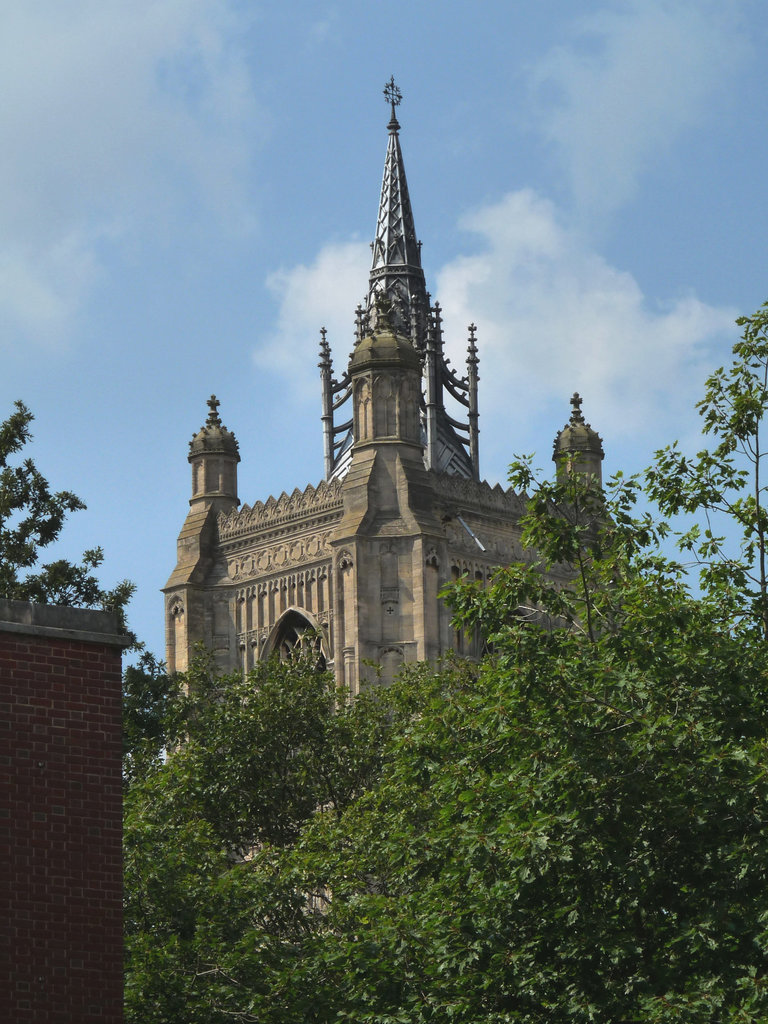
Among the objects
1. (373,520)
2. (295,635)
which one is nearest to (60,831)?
(373,520)

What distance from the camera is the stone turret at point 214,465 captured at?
78438 millimetres

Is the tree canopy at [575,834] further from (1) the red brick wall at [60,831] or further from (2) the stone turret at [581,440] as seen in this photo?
(2) the stone turret at [581,440]

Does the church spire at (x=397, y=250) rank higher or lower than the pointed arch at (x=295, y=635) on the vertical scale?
higher

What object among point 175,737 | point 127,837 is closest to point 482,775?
point 127,837

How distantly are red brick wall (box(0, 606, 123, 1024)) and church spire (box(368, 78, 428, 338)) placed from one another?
185ft

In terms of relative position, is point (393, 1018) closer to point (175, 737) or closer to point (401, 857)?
point (401, 857)

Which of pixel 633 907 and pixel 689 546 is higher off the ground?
pixel 689 546

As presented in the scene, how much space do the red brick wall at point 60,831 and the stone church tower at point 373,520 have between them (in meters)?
42.9

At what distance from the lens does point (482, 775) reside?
27.9 metres

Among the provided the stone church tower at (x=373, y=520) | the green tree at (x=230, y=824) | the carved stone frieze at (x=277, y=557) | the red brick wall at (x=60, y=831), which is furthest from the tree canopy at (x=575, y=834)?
the carved stone frieze at (x=277, y=557)

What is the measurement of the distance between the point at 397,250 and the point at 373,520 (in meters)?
15.6

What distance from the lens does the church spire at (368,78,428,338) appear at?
81.2m

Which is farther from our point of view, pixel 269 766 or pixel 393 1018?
pixel 269 766

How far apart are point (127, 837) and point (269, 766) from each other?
12.4m
